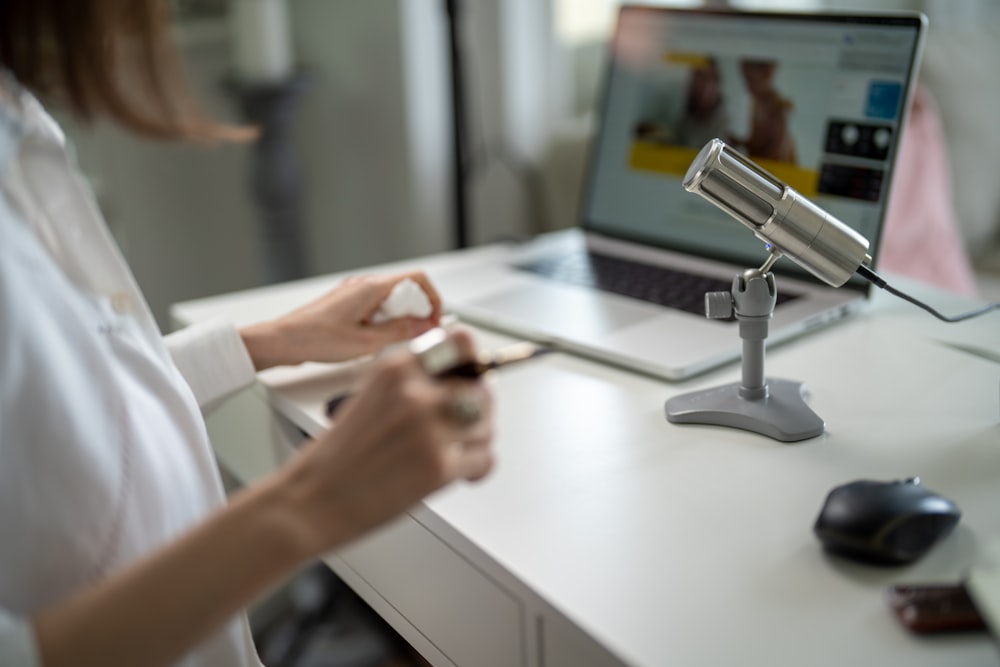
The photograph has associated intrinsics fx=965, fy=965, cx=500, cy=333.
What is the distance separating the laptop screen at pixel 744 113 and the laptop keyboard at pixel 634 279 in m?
0.05

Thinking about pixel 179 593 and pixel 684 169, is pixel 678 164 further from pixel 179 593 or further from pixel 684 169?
pixel 179 593

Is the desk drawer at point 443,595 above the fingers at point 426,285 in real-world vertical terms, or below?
below

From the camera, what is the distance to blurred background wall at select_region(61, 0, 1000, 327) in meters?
1.85

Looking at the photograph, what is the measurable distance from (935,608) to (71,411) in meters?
0.46

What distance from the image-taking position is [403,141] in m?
1.84

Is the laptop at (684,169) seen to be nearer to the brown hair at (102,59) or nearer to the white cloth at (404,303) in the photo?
the white cloth at (404,303)

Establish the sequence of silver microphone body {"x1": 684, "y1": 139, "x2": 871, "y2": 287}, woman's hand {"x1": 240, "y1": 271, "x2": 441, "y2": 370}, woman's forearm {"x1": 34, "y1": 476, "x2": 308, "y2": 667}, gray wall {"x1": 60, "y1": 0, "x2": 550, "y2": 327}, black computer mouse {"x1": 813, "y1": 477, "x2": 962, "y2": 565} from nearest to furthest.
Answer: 1. woman's forearm {"x1": 34, "y1": 476, "x2": 308, "y2": 667}
2. black computer mouse {"x1": 813, "y1": 477, "x2": 962, "y2": 565}
3. silver microphone body {"x1": 684, "y1": 139, "x2": 871, "y2": 287}
4. woman's hand {"x1": 240, "y1": 271, "x2": 441, "y2": 370}
5. gray wall {"x1": 60, "y1": 0, "x2": 550, "y2": 327}

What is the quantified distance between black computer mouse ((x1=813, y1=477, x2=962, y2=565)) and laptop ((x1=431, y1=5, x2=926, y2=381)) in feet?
0.92

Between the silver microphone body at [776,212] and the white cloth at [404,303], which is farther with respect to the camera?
the white cloth at [404,303]

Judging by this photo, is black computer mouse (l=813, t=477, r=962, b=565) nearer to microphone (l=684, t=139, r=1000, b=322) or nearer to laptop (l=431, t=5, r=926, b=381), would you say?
microphone (l=684, t=139, r=1000, b=322)

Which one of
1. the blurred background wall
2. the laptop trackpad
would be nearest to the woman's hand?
the laptop trackpad

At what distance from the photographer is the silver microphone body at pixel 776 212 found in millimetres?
668

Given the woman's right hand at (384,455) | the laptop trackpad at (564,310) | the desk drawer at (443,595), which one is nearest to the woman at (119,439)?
the woman's right hand at (384,455)

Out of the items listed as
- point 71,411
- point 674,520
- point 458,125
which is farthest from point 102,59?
point 458,125
